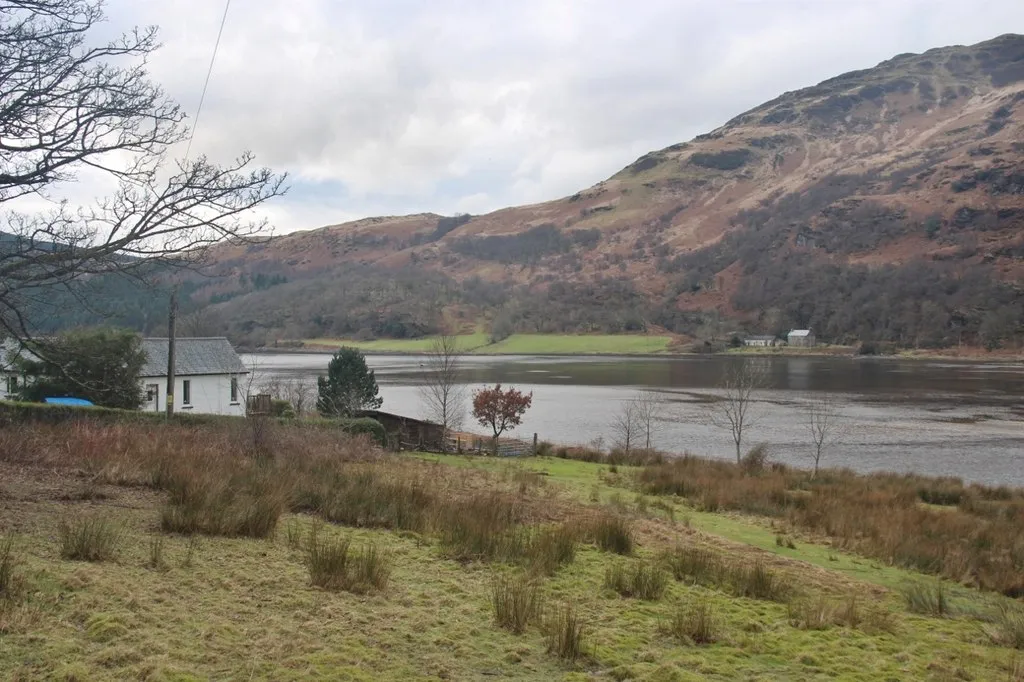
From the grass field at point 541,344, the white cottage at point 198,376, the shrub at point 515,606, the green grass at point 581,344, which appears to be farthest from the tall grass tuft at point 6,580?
the green grass at point 581,344

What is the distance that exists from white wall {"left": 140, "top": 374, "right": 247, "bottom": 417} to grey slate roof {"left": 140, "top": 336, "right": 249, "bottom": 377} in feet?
1.31

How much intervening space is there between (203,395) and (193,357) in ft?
7.09

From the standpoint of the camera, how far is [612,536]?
963cm

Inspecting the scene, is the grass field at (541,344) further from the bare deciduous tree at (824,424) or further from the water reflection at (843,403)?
the bare deciduous tree at (824,424)

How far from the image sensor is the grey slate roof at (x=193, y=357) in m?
38.5

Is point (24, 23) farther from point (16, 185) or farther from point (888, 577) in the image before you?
point (888, 577)

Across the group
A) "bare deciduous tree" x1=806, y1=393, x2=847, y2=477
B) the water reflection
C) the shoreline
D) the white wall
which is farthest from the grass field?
the white wall

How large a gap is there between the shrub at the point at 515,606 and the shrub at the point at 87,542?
3.39 metres

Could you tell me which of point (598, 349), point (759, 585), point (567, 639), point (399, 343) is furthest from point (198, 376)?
point (399, 343)

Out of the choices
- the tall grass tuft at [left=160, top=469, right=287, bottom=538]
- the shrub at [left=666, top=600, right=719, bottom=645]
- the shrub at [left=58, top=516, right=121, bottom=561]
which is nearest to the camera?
the shrub at [left=666, top=600, right=719, bottom=645]

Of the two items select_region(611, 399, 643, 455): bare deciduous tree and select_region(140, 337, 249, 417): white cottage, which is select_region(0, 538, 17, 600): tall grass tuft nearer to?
select_region(611, 399, 643, 455): bare deciduous tree

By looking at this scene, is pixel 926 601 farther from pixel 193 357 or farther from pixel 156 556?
pixel 193 357

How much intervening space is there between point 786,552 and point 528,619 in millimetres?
7199

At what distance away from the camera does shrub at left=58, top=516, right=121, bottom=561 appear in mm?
6293
